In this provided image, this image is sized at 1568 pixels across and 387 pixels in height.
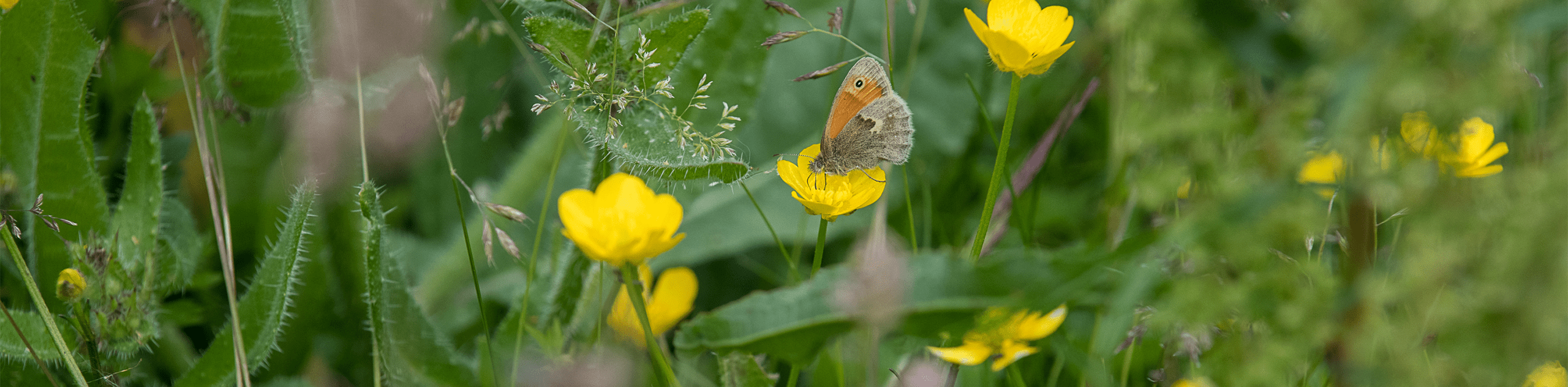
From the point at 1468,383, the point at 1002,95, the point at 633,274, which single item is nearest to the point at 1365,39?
the point at 1468,383

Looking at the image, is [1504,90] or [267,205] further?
[267,205]

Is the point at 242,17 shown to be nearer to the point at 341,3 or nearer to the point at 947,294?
the point at 341,3

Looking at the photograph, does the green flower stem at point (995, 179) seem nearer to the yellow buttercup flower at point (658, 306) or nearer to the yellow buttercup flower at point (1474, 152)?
the yellow buttercup flower at point (658, 306)

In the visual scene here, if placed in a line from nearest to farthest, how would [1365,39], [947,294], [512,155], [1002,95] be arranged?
[947,294]
[1365,39]
[512,155]
[1002,95]

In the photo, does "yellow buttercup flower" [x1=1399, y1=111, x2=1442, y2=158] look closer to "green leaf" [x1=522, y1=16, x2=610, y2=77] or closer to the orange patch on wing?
the orange patch on wing

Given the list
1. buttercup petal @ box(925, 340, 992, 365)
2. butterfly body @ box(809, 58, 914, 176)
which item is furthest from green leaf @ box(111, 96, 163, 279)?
buttercup petal @ box(925, 340, 992, 365)

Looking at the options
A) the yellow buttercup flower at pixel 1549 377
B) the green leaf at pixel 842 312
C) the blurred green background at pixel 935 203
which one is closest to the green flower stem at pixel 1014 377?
the blurred green background at pixel 935 203
